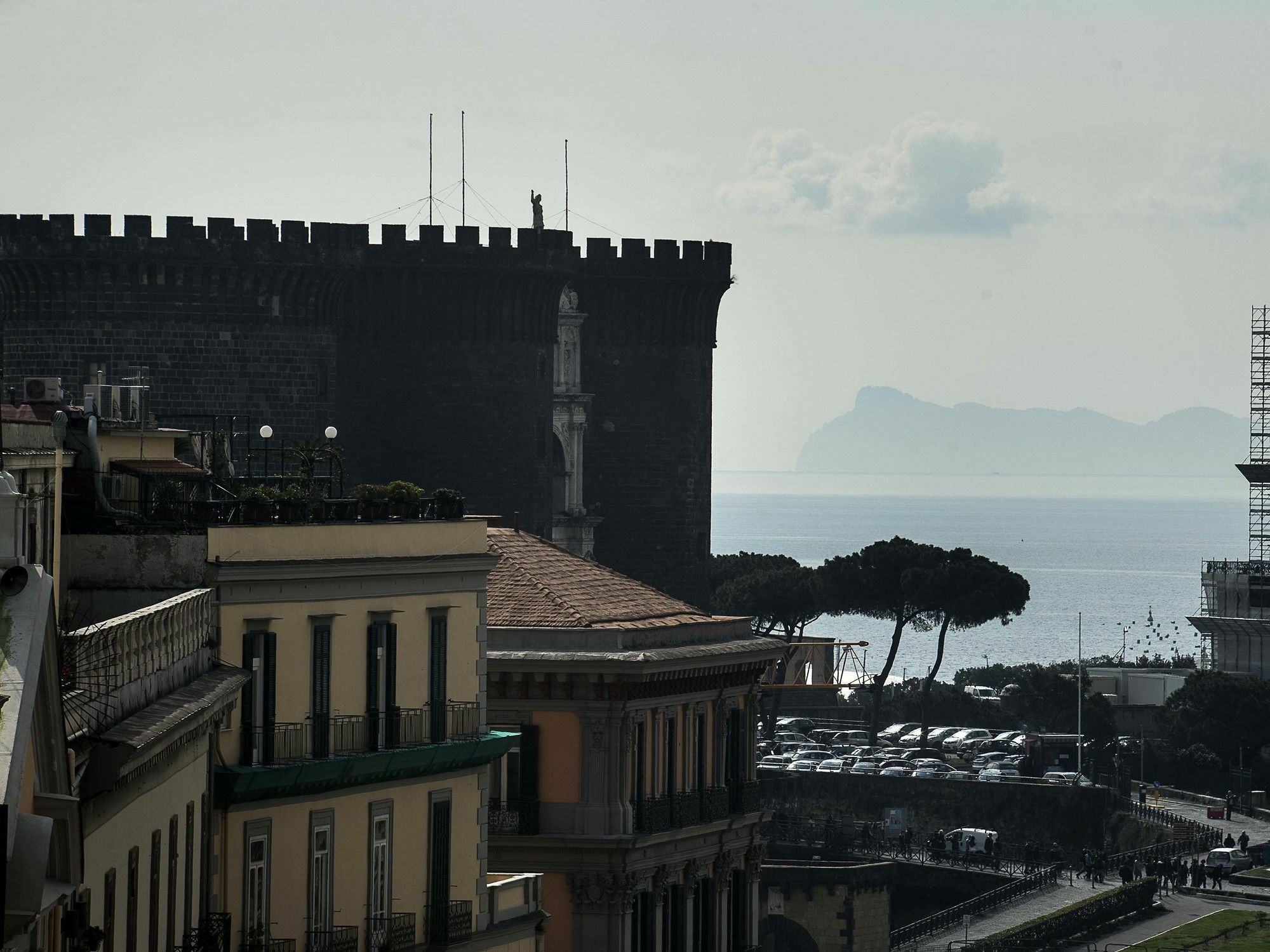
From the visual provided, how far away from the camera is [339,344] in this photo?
9350 cm

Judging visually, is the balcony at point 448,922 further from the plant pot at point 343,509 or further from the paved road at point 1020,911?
the paved road at point 1020,911

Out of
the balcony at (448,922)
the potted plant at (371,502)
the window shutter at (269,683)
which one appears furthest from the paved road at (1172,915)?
the window shutter at (269,683)

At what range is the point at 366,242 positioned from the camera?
304 feet

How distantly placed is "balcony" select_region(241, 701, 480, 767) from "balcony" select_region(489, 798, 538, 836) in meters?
7.56

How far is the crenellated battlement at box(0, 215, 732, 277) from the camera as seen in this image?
88.4m

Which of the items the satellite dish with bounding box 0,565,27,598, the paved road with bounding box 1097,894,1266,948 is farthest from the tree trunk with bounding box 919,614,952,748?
the satellite dish with bounding box 0,565,27,598

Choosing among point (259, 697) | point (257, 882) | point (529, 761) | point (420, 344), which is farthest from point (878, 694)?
point (257, 882)

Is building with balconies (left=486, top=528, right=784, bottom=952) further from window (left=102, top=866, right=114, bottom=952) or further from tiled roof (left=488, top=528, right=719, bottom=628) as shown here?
window (left=102, top=866, right=114, bottom=952)

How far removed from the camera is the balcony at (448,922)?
119ft

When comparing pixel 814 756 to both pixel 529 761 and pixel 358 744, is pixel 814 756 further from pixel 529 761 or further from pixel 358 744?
pixel 358 744

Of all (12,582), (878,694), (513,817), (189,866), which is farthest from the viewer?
(878,694)

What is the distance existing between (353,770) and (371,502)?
366 cm

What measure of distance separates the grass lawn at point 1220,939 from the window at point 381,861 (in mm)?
45344

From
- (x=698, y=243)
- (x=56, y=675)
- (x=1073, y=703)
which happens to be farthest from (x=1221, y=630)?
(x=56, y=675)
